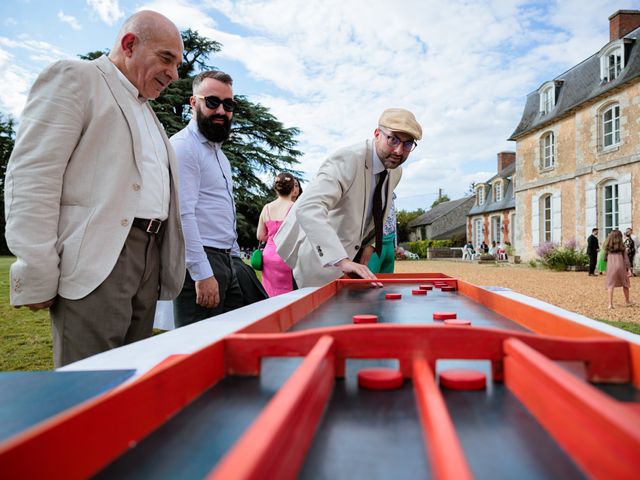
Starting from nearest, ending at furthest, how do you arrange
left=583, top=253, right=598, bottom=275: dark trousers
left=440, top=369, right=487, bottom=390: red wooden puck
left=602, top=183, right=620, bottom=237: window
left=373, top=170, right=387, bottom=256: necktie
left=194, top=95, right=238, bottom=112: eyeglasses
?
1. left=440, top=369, right=487, bottom=390: red wooden puck
2. left=194, top=95, right=238, bottom=112: eyeglasses
3. left=373, top=170, right=387, bottom=256: necktie
4. left=583, top=253, right=598, bottom=275: dark trousers
5. left=602, top=183, right=620, bottom=237: window

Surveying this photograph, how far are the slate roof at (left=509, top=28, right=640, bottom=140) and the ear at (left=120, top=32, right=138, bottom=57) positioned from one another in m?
18.6

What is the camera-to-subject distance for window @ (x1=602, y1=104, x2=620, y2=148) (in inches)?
696

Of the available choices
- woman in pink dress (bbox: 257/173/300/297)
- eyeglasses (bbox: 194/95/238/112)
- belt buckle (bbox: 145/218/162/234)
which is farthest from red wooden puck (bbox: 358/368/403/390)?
woman in pink dress (bbox: 257/173/300/297)

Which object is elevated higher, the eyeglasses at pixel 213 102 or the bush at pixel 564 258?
the eyeglasses at pixel 213 102

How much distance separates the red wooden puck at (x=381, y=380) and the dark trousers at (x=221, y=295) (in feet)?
8.08

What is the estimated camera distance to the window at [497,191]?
3231 centimetres

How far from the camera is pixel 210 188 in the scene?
3393 mm

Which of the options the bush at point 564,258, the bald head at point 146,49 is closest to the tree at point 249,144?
the bush at point 564,258

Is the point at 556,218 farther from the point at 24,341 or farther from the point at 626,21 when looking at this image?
the point at 24,341

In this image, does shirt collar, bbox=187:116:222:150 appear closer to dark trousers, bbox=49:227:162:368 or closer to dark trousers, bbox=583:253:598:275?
dark trousers, bbox=49:227:162:368

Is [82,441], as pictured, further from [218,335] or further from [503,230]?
[503,230]

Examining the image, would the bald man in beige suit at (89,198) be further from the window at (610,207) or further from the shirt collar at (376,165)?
the window at (610,207)

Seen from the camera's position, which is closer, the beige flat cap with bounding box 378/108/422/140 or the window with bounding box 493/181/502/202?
the beige flat cap with bounding box 378/108/422/140

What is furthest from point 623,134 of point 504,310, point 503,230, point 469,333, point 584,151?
point 469,333
